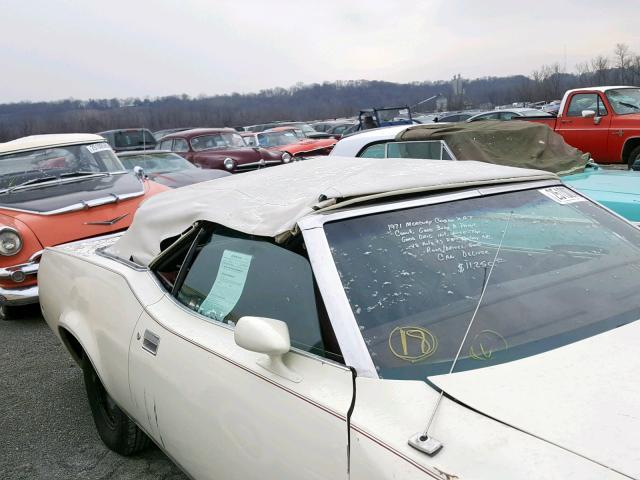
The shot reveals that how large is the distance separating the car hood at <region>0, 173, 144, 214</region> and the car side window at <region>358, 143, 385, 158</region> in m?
2.57

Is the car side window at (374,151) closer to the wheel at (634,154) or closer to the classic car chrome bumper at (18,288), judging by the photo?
the classic car chrome bumper at (18,288)

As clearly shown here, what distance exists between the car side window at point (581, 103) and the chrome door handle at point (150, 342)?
30.9 ft

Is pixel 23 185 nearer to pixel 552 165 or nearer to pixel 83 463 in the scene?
pixel 83 463

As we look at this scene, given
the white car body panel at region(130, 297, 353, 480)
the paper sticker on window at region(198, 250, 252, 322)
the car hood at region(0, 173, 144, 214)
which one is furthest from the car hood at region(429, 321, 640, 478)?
the car hood at region(0, 173, 144, 214)

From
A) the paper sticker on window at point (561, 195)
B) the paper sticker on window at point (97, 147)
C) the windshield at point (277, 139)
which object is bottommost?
the windshield at point (277, 139)

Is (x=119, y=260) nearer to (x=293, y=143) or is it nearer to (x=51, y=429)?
(x=51, y=429)

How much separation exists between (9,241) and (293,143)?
10314mm

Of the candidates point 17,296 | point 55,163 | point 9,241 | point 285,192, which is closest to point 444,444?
point 285,192

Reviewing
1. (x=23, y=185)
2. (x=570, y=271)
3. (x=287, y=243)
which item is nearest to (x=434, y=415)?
(x=287, y=243)

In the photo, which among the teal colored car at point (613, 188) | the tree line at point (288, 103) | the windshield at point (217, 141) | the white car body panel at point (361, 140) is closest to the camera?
the teal colored car at point (613, 188)

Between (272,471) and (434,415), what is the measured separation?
1.74 feet

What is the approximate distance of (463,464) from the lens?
1.27 meters

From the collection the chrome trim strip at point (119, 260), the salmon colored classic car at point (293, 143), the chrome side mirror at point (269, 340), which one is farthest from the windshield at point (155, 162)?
the chrome side mirror at point (269, 340)

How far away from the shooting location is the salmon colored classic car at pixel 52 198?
17.4ft
